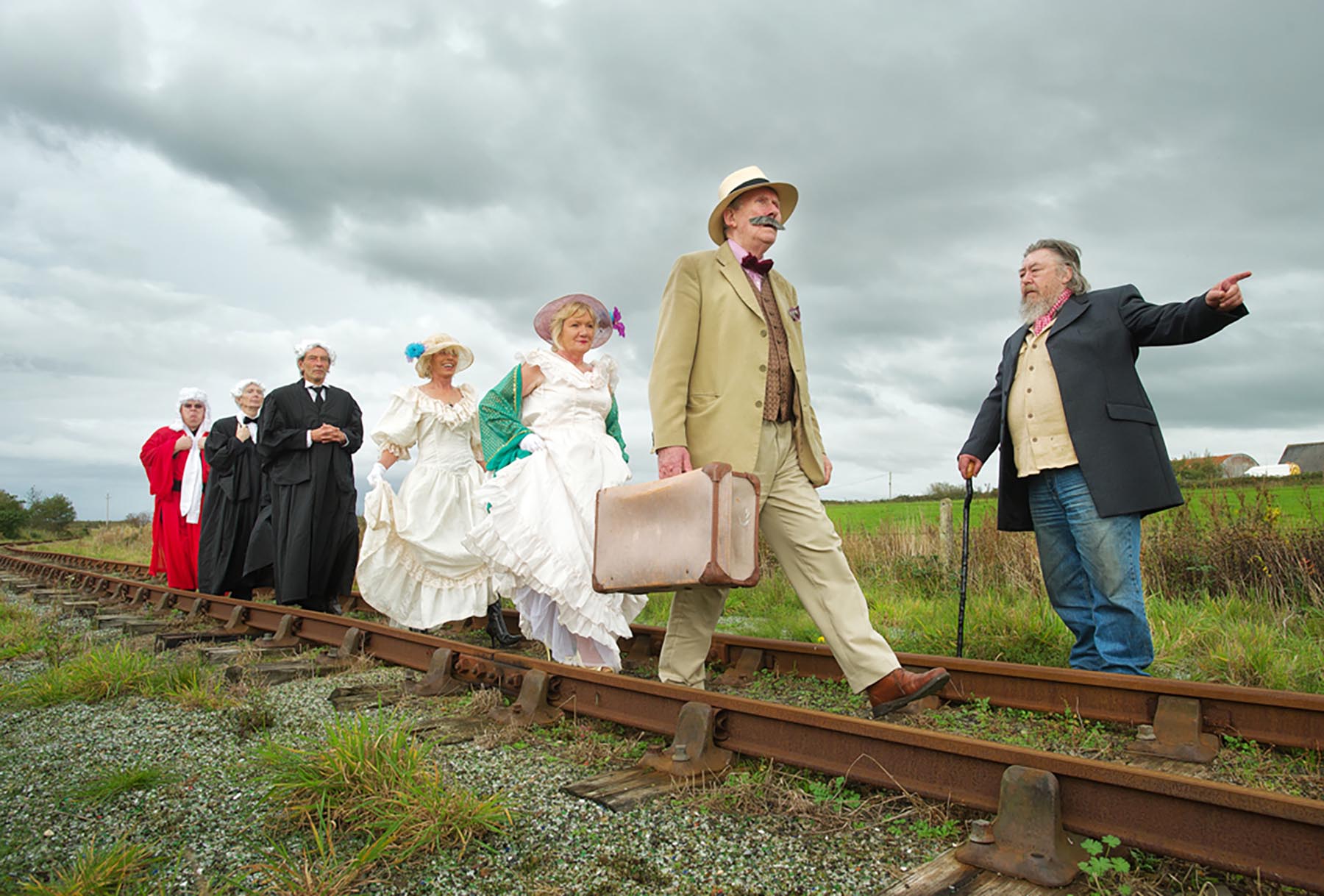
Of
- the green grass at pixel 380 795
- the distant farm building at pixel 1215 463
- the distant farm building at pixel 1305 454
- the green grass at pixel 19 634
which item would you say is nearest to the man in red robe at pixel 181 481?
the green grass at pixel 19 634

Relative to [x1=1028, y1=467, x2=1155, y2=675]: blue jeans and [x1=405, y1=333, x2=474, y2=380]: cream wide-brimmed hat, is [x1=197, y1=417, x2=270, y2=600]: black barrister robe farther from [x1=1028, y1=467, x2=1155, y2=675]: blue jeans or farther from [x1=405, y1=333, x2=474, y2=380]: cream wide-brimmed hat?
[x1=1028, y1=467, x2=1155, y2=675]: blue jeans

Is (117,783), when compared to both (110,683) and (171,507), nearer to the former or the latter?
(110,683)

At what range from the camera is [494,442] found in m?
5.69

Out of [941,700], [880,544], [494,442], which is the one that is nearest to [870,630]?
[941,700]

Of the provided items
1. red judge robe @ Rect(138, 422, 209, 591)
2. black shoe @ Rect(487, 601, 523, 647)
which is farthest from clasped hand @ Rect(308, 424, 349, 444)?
red judge robe @ Rect(138, 422, 209, 591)

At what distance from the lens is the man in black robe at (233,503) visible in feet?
32.1

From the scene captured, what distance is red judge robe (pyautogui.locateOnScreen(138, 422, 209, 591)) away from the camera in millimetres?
11406

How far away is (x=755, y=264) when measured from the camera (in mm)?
4238

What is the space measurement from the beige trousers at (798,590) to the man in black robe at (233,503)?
23.1 ft

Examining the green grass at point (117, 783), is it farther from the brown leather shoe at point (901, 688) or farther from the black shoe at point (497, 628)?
the black shoe at point (497, 628)

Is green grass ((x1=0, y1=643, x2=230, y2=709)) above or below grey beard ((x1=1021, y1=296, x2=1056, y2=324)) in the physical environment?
below

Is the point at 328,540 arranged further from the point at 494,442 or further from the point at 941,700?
the point at 941,700

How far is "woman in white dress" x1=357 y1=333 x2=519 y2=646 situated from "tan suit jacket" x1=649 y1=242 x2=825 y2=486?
3.43 metres

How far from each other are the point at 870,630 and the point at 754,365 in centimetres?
127
